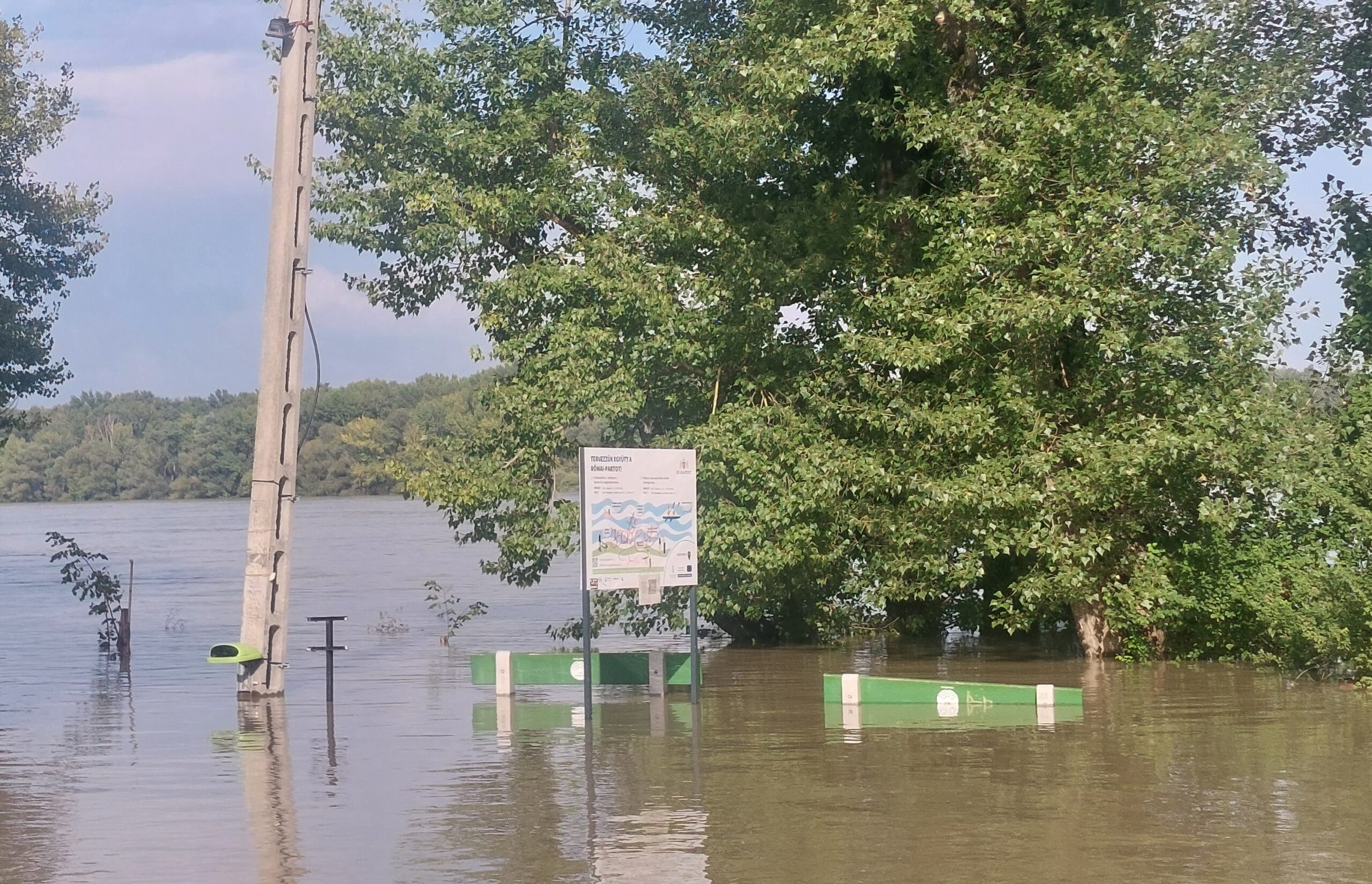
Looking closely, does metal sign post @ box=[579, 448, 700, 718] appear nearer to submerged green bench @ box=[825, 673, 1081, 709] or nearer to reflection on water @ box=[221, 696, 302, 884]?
submerged green bench @ box=[825, 673, 1081, 709]

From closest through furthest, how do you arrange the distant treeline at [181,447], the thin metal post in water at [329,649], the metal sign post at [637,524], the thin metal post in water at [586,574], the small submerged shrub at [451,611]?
the thin metal post in water at [586,574], the metal sign post at [637,524], the thin metal post in water at [329,649], the small submerged shrub at [451,611], the distant treeline at [181,447]

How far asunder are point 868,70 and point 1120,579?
724cm

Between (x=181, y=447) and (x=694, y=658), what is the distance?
10013cm

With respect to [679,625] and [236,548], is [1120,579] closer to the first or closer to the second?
[679,625]

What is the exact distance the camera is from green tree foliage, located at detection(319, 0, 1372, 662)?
19391mm

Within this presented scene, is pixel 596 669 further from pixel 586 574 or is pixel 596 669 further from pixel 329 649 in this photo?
pixel 586 574

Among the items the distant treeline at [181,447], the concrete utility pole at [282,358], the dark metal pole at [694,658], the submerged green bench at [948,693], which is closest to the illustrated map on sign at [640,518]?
the dark metal pole at [694,658]

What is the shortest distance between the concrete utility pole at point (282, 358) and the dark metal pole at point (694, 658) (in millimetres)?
4571

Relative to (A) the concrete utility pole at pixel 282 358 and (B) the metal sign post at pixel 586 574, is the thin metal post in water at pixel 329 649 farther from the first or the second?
(B) the metal sign post at pixel 586 574

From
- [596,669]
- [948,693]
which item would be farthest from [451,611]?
[948,693]

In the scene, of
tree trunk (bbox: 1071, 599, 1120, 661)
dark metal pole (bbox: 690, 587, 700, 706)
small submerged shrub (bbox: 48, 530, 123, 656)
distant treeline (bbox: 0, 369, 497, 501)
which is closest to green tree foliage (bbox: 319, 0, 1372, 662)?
tree trunk (bbox: 1071, 599, 1120, 661)

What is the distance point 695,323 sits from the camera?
22.2 meters

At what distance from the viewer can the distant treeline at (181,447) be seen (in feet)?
316

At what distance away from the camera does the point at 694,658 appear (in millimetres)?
17094
